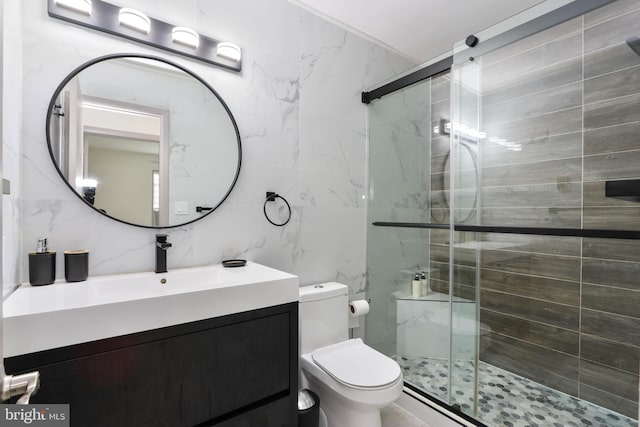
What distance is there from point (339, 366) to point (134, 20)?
1.97 meters

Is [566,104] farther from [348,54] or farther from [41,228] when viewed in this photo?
[41,228]

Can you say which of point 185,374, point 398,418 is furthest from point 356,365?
point 185,374

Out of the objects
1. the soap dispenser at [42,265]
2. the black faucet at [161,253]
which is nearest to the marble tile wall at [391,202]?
the black faucet at [161,253]

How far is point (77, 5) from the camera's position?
4.53ft

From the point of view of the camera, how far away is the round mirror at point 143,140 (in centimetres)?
140

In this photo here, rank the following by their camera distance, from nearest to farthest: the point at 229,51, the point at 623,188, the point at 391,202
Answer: the point at 623,188
the point at 229,51
the point at 391,202

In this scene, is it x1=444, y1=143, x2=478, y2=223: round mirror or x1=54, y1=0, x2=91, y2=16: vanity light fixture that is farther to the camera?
x1=444, y1=143, x2=478, y2=223: round mirror

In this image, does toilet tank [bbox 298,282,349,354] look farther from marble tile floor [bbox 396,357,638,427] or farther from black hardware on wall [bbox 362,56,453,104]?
black hardware on wall [bbox 362,56,453,104]

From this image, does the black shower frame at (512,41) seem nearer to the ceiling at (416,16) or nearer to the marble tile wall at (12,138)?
the ceiling at (416,16)

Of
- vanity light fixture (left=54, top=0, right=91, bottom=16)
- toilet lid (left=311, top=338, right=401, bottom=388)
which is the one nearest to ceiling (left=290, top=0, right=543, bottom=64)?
vanity light fixture (left=54, top=0, right=91, bottom=16)

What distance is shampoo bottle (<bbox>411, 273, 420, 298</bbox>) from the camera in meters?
Answer: 2.43

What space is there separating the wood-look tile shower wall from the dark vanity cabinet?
1154 millimetres

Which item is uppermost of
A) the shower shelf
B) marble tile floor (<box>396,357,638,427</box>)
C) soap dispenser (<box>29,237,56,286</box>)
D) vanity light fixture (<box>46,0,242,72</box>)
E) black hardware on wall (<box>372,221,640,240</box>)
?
vanity light fixture (<box>46,0,242,72</box>)

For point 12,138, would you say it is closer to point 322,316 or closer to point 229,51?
point 229,51
